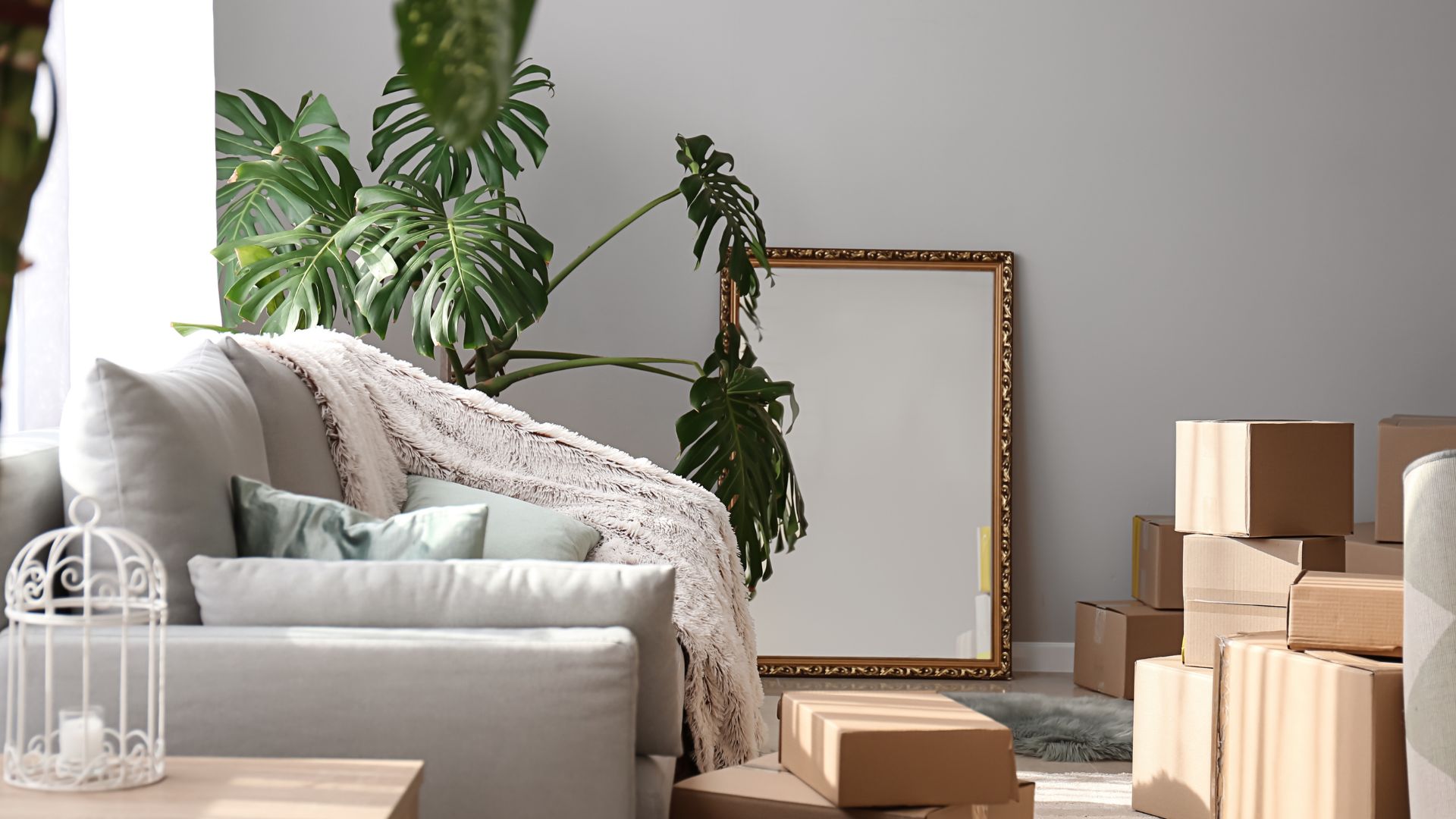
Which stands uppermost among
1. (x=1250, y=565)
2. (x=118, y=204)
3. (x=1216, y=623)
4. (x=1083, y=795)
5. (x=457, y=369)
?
(x=118, y=204)

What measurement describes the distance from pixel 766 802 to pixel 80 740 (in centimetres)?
82

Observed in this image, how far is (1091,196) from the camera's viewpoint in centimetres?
394

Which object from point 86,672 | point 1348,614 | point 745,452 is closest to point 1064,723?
point 745,452

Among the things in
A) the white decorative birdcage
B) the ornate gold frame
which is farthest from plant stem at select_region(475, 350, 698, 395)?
the white decorative birdcage

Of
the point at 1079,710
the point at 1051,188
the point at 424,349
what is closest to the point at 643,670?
the point at 424,349

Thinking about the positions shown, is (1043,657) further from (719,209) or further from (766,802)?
(766,802)

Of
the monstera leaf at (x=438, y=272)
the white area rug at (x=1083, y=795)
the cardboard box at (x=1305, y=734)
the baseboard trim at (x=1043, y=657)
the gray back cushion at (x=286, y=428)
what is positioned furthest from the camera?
the baseboard trim at (x=1043, y=657)

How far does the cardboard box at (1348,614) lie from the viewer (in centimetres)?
200

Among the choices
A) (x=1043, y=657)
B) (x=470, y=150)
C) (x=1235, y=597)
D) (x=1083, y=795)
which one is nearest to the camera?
(x=1235, y=597)

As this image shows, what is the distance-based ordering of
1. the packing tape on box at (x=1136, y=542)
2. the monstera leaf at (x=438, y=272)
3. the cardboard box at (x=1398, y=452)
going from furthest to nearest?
1. the packing tape on box at (x=1136, y=542)
2. the cardboard box at (x=1398, y=452)
3. the monstera leaf at (x=438, y=272)

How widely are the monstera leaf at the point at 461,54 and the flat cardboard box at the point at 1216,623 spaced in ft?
8.11

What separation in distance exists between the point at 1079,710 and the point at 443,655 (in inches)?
91.8

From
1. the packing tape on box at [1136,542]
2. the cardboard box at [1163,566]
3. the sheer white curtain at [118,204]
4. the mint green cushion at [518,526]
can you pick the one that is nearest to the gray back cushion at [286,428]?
the mint green cushion at [518,526]

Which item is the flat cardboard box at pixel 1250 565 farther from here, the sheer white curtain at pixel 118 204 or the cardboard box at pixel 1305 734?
the sheer white curtain at pixel 118 204
